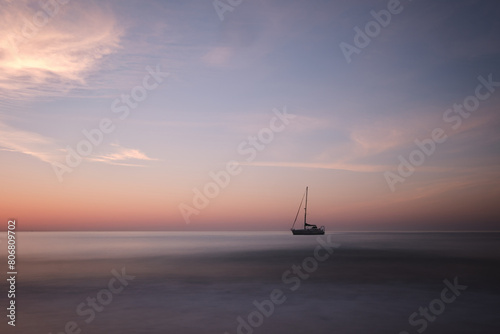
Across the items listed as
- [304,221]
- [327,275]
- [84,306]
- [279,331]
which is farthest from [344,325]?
[304,221]

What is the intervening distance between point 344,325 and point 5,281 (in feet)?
88.2

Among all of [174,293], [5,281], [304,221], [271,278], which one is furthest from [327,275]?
[304,221]

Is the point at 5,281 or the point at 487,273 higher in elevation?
the point at 5,281

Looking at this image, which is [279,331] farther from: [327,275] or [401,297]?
[327,275]

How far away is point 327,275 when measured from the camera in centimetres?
3500

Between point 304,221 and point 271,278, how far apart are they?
12671 cm

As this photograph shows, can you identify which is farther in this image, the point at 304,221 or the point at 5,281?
the point at 304,221

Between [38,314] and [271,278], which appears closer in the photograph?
[38,314]

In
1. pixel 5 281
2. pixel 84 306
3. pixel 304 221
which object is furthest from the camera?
pixel 304 221

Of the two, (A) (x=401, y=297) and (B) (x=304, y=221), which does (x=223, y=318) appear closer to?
(A) (x=401, y=297)

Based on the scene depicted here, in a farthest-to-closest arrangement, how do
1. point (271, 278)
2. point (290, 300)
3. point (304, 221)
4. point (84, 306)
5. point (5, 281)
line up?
point (304, 221), point (271, 278), point (5, 281), point (290, 300), point (84, 306)

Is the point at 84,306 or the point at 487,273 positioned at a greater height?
the point at 84,306

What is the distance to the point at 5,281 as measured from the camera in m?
30.6

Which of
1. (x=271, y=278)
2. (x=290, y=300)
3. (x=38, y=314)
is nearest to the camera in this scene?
(x=38, y=314)
